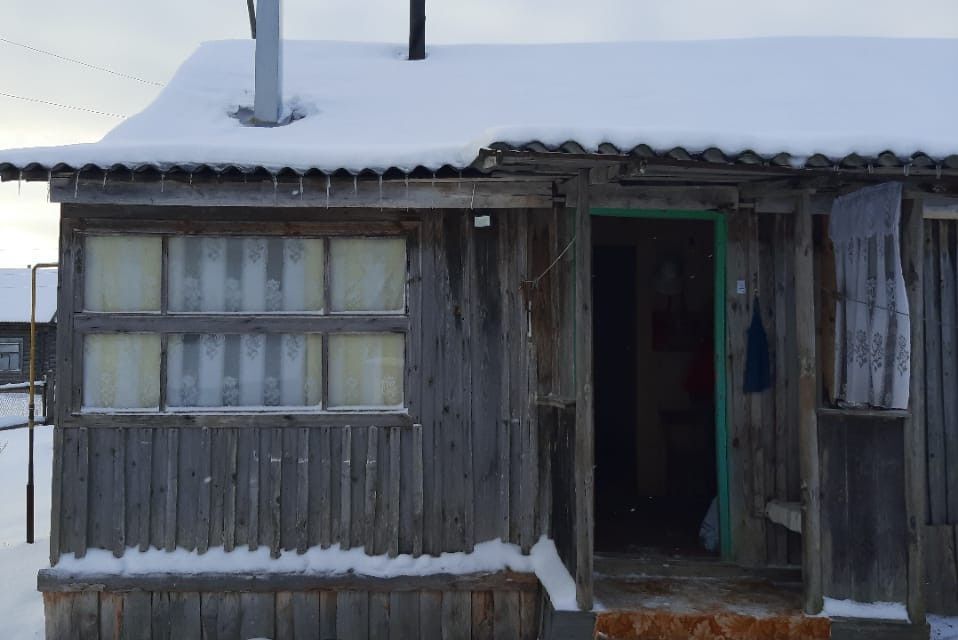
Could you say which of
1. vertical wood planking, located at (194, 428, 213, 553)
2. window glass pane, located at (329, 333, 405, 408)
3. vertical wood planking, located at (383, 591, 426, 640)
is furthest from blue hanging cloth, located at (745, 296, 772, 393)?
vertical wood planking, located at (194, 428, 213, 553)

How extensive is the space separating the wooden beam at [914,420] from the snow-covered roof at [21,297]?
25.8 metres

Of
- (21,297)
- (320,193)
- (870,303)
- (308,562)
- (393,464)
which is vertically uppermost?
(21,297)

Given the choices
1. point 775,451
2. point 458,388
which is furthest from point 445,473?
point 775,451

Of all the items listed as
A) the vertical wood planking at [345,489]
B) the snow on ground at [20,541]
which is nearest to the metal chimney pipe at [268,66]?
the vertical wood planking at [345,489]

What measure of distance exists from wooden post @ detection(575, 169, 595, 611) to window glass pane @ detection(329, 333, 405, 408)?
155 centimetres

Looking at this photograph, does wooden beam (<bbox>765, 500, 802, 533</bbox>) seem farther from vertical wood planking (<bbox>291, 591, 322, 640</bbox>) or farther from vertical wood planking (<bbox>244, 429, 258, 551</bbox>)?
vertical wood planking (<bbox>244, 429, 258, 551</bbox>)

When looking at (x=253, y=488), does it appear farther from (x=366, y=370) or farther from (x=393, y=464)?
(x=366, y=370)

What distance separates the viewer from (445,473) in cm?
575

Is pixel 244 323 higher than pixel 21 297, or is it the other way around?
pixel 21 297

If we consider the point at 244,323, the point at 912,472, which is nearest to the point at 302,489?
the point at 244,323

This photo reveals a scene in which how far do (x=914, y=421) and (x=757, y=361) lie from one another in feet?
3.78

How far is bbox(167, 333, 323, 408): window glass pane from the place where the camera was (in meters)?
5.74

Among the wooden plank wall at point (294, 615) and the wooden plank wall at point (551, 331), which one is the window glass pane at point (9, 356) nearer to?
the wooden plank wall at point (294, 615)

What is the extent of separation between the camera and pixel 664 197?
5.77 meters
